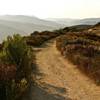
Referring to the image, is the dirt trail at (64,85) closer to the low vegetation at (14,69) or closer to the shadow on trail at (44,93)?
the shadow on trail at (44,93)

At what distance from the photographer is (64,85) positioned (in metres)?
14.3

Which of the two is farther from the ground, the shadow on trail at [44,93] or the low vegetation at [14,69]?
the low vegetation at [14,69]

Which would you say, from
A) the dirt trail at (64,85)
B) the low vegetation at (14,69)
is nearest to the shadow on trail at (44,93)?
the dirt trail at (64,85)

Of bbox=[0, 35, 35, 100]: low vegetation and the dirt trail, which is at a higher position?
bbox=[0, 35, 35, 100]: low vegetation

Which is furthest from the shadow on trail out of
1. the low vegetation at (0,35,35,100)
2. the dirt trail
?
the low vegetation at (0,35,35,100)

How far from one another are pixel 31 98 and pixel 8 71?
1.54m

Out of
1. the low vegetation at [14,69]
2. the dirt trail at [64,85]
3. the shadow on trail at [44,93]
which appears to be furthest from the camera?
the dirt trail at [64,85]

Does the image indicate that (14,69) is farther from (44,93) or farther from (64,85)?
(64,85)

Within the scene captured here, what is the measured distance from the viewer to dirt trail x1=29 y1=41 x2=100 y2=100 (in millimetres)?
12423

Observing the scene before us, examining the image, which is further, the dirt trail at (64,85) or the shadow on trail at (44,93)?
the dirt trail at (64,85)

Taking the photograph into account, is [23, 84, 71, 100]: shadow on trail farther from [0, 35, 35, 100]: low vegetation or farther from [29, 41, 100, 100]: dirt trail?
[0, 35, 35, 100]: low vegetation

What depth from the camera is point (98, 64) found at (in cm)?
1608

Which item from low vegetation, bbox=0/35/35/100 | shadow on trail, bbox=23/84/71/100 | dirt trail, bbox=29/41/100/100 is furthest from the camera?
dirt trail, bbox=29/41/100/100

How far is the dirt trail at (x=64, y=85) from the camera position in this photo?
40.8 feet
